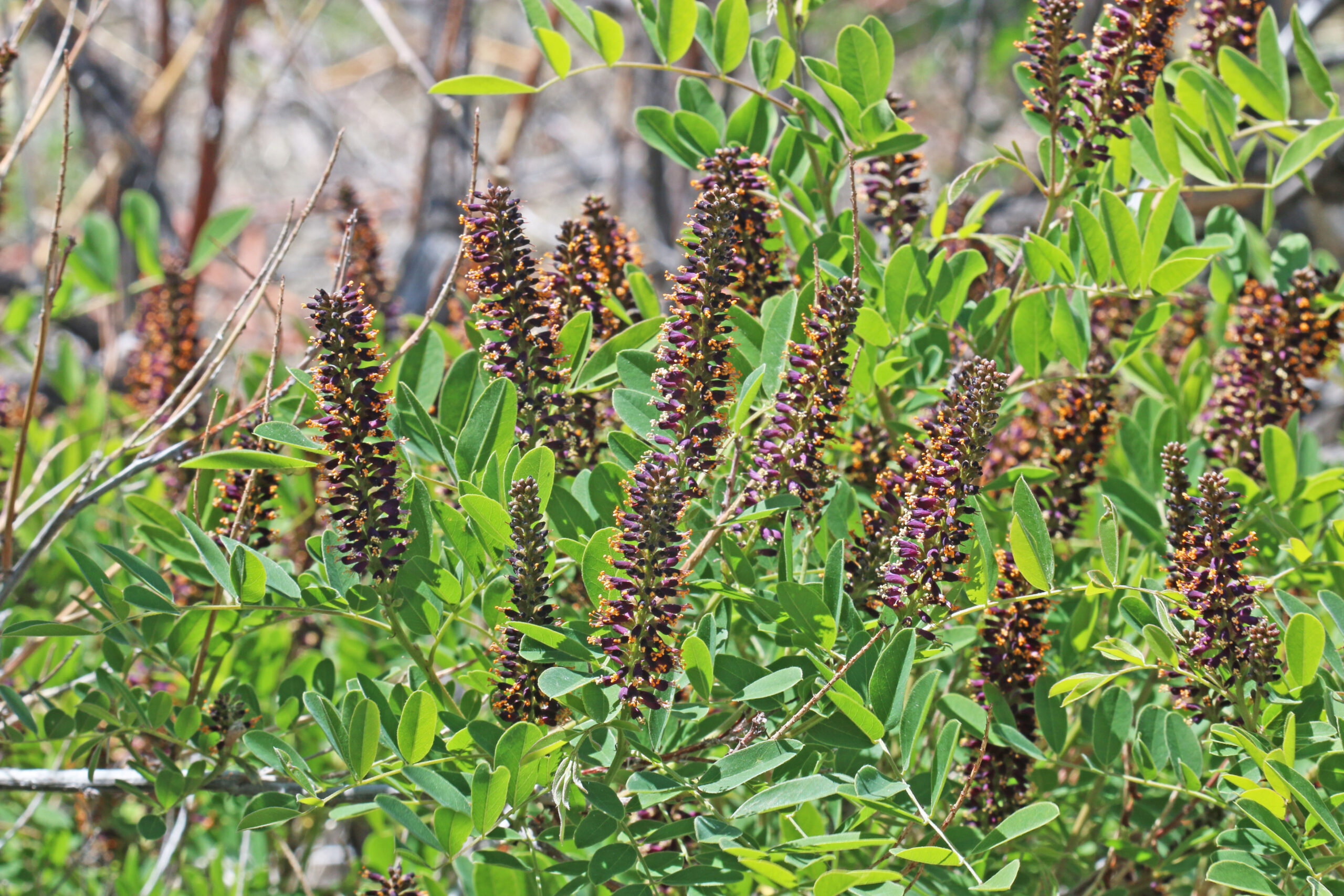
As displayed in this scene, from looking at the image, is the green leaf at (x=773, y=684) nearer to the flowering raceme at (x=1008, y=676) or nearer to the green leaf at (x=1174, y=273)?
the flowering raceme at (x=1008, y=676)

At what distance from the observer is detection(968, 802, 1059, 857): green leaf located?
855mm

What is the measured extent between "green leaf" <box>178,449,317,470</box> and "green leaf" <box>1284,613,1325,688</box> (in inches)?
30.8

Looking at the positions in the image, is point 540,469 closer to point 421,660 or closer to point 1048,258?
point 421,660

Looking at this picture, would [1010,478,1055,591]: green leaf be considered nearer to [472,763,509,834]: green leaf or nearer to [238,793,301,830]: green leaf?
[472,763,509,834]: green leaf

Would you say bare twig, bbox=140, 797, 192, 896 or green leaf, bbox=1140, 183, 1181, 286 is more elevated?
green leaf, bbox=1140, 183, 1181, 286

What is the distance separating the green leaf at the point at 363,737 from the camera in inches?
34.4

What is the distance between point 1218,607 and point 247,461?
0.77 metres

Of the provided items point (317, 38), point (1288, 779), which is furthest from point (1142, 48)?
point (317, 38)

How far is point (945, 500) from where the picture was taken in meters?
0.83

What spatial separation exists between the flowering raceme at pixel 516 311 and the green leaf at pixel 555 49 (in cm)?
29

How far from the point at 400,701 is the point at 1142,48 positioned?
2.97 ft

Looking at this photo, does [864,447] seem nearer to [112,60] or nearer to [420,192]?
[420,192]

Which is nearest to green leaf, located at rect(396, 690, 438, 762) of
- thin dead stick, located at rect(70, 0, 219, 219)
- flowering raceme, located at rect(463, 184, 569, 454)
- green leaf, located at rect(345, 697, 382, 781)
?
green leaf, located at rect(345, 697, 382, 781)

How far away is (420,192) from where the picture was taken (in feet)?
10.2
